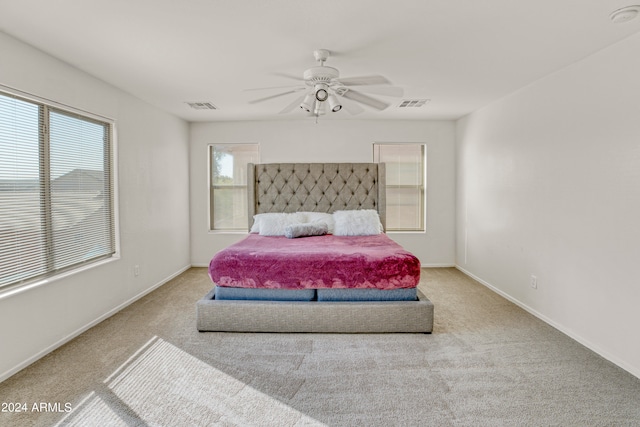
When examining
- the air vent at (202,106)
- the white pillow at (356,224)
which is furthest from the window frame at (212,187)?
the white pillow at (356,224)

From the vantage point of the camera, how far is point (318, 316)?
299 centimetres

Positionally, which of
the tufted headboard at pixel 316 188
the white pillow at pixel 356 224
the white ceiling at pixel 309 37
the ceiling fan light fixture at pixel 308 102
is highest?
the white ceiling at pixel 309 37

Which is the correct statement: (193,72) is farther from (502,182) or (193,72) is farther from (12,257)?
(502,182)

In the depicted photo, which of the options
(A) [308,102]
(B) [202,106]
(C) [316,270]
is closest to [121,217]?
(B) [202,106]

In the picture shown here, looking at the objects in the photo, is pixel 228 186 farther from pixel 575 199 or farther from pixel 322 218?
pixel 575 199

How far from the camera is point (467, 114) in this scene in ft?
16.4

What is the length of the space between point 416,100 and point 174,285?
3.91 m

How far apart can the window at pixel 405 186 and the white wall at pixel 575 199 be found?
1.27 metres

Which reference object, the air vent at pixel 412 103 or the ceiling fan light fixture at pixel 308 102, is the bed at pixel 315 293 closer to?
the ceiling fan light fixture at pixel 308 102

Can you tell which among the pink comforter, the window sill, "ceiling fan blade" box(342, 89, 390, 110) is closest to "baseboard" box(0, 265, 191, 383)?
the window sill

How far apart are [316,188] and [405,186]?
1505mm

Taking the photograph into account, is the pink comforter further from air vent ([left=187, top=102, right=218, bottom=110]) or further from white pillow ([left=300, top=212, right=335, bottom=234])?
air vent ([left=187, top=102, right=218, bottom=110])

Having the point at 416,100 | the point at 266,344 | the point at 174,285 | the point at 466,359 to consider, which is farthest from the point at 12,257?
the point at 416,100

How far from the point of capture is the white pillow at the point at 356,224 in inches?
175
